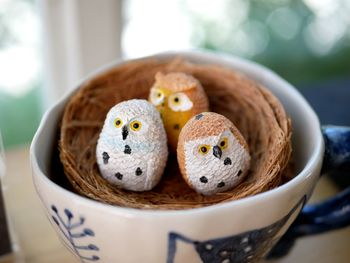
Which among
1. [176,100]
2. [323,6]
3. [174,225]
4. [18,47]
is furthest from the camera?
[323,6]

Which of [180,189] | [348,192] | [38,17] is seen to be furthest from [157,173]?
[38,17]

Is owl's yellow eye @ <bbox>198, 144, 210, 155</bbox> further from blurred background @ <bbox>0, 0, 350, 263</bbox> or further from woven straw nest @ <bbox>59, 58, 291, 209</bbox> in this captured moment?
blurred background @ <bbox>0, 0, 350, 263</bbox>

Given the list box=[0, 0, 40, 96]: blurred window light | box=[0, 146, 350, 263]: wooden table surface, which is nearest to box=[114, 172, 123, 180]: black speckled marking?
box=[0, 146, 350, 263]: wooden table surface

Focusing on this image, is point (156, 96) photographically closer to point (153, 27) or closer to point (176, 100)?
point (176, 100)

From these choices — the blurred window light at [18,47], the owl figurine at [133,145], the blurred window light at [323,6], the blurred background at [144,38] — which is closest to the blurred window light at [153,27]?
the blurred background at [144,38]

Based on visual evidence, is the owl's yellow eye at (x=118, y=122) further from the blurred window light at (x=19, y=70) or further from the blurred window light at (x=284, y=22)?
the blurred window light at (x=284, y=22)

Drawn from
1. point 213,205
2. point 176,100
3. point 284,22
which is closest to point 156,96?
point 176,100
